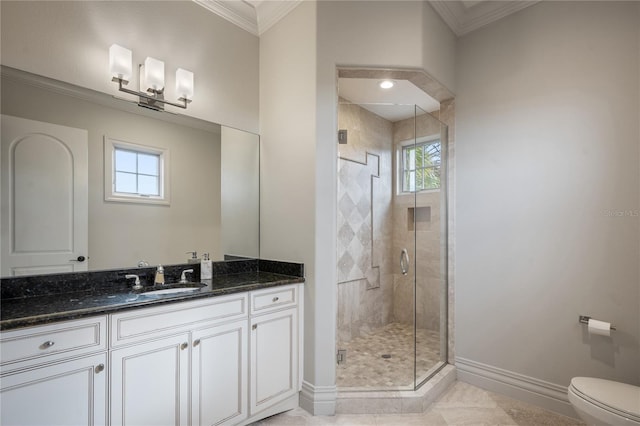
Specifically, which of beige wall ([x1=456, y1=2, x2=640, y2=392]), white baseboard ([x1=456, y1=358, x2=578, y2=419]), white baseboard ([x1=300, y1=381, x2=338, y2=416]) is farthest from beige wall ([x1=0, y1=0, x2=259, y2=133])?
white baseboard ([x1=456, y1=358, x2=578, y2=419])

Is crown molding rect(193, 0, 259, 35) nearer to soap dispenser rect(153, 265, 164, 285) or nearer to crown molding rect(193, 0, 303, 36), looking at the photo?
crown molding rect(193, 0, 303, 36)

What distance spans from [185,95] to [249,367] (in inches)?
71.8

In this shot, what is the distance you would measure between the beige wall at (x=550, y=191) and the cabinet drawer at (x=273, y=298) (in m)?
1.46

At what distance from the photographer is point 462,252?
269 cm

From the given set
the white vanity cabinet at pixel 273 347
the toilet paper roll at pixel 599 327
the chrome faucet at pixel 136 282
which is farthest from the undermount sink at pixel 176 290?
the toilet paper roll at pixel 599 327

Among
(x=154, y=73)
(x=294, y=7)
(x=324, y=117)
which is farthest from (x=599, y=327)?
(x=154, y=73)

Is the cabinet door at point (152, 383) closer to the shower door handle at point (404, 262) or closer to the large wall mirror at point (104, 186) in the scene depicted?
the large wall mirror at point (104, 186)

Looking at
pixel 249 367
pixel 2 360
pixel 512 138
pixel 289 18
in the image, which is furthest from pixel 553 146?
pixel 2 360

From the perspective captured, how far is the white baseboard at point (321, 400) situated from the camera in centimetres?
215

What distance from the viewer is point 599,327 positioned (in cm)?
198

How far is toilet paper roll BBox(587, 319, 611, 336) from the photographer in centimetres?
196

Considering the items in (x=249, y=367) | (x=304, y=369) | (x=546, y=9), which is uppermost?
(x=546, y=9)

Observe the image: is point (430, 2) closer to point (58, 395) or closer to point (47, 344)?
point (47, 344)

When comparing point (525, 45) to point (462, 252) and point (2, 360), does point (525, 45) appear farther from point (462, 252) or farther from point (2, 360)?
point (2, 360)
